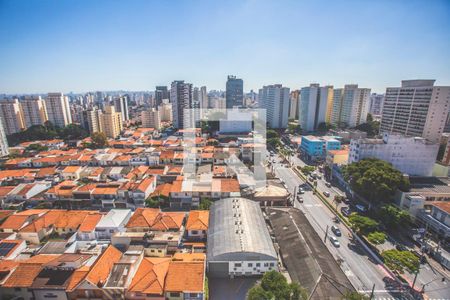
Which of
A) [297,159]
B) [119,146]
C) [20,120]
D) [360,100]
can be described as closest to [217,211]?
[297,159]

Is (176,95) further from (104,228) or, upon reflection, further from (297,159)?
(104,228)

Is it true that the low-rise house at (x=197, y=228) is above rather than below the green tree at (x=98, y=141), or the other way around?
below

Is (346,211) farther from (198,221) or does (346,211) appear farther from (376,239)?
(198,221)

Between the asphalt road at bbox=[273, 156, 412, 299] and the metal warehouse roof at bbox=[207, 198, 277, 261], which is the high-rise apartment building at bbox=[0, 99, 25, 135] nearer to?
the metal warehouse roof at bbox=[207, 198, 277, 261]

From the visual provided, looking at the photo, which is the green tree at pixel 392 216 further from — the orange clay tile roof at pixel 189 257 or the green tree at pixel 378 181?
the orange clay tile roof at pixel 189 257

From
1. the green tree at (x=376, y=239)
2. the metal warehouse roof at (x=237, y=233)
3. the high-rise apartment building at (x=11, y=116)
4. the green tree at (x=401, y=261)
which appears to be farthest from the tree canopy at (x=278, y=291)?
the high-rise apartment building at (x=11, y=116)
